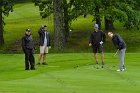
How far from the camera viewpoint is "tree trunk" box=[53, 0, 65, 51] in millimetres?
39469

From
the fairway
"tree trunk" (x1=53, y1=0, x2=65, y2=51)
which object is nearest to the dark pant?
the fairway

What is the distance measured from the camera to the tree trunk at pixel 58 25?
129ft

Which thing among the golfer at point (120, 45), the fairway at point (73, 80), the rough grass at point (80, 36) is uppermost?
the golfer at point (120, 45)

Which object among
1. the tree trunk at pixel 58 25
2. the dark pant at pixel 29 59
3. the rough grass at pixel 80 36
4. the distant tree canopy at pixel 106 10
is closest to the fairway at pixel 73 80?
the dark pant at pixel 29 59

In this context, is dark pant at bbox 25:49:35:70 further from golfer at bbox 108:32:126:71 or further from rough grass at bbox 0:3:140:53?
rough grass at bbox 0:3:140:53

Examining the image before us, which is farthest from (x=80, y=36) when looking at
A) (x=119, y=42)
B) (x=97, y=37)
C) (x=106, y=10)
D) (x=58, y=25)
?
(x=119, y=42)

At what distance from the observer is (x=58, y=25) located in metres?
39.7

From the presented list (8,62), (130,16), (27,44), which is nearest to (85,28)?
(130,16)

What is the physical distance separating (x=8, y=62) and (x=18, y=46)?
14913 mm

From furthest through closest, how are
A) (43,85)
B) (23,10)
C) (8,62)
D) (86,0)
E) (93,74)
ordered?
(23,10) < (86,0) < (8,62) < (93,74) < (43,85)

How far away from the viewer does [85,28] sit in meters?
53.1

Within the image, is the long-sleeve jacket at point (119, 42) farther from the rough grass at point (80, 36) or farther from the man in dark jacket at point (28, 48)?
the rough grass at point (80, 36)

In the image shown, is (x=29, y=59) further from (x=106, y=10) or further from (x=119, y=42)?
(x=106, y=10)

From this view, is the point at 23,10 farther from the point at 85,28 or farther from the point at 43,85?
the point at 43,85
